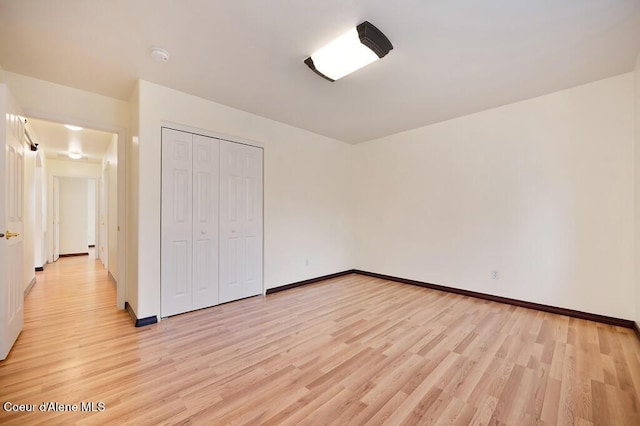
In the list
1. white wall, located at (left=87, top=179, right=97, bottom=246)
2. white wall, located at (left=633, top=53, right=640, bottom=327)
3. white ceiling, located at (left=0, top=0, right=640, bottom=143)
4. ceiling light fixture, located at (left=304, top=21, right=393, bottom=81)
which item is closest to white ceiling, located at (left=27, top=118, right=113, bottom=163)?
white ceiling, located at (left=0, top=0, right=640, bottom=143)

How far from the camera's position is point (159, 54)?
2336 millimetres

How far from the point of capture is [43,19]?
76.5 inches

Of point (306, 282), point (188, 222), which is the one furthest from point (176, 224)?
point (306, 282)

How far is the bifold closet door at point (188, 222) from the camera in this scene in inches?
118

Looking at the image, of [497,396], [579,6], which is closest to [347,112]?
[579,6]

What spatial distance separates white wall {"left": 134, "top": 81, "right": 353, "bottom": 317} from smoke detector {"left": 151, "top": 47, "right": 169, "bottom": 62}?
0.59 meters

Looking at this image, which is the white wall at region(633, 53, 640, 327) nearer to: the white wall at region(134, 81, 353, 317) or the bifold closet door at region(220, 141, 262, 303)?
the white wall at region(134, 81, 353, 317)

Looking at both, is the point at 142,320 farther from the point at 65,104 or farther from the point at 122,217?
the point at 65,104

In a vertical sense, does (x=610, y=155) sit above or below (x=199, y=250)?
above

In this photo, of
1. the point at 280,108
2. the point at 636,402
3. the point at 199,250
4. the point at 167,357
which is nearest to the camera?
the point at 636,402

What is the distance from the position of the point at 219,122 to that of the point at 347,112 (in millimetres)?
1773

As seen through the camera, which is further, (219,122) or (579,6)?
(219,122)

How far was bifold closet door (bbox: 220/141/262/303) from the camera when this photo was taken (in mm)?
3494

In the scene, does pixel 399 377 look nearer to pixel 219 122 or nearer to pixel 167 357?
pixel 167 357
